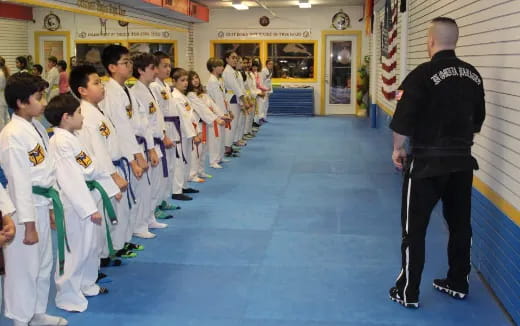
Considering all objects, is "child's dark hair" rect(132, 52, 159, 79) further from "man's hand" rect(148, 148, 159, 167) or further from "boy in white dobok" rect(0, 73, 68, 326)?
"boy in white dobok" rect(0, 73, 68, 326)

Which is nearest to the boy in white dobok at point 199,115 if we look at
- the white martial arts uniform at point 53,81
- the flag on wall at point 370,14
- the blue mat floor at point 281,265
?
the blue mat floor at point 281,265

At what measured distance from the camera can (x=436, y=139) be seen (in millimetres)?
3498

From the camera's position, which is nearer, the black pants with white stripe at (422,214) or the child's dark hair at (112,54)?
the black pants with white stripe at (422,214)

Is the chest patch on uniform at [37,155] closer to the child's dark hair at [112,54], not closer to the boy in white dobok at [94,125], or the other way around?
the boy in white dobok at [94,125]

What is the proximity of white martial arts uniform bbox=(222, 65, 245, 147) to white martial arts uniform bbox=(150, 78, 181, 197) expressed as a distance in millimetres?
3356

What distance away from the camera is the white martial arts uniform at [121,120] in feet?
14.4

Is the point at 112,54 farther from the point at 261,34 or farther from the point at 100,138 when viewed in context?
the point at 261,34

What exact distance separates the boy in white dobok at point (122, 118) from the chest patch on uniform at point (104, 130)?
0.39 meters

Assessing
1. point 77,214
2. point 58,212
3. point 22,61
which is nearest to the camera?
point 58,212

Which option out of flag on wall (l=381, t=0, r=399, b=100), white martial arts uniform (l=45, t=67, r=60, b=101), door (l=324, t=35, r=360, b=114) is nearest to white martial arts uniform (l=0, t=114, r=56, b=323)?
white martial arts uniform (l=45, t=67, r=60, b=101)

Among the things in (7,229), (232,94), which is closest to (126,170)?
(7,229)

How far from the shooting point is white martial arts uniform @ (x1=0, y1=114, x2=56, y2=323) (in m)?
2.98

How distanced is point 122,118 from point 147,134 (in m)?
0.44

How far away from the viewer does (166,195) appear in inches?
239
